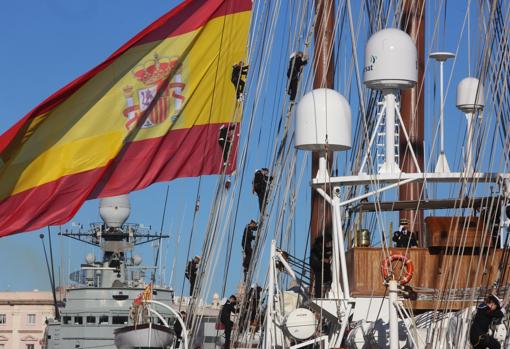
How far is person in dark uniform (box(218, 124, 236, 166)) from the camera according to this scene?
27353 mm

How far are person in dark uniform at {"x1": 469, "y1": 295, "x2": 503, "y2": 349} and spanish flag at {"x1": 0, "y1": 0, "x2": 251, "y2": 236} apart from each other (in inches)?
350

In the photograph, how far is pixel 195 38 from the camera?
27.9 metres

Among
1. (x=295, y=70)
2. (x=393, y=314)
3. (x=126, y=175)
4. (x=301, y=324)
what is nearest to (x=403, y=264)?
(x=393, y=314)

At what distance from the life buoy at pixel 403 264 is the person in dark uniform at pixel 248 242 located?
9.70 metres

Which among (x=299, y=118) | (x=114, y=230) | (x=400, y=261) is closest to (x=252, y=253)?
(x=299, y=118)

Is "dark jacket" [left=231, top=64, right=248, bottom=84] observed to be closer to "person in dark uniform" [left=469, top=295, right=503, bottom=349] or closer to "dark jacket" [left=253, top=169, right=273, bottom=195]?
"dark jacket" [left=253, top=169, right=273, bottom=195]

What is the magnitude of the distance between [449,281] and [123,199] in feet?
184

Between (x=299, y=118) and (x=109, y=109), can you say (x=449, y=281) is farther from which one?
(x=109, y=109)

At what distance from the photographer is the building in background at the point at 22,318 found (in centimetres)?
14600

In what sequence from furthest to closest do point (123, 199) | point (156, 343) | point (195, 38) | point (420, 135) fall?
1. point (123, 199)
2. point (156, 343)
3. point (420, 135)
4. point (195, 38)

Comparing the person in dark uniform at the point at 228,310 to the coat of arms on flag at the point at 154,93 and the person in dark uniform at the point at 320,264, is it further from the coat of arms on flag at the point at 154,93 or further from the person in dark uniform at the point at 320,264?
the coat of arms on flag at the point at 154,93

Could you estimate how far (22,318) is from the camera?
14738 cm

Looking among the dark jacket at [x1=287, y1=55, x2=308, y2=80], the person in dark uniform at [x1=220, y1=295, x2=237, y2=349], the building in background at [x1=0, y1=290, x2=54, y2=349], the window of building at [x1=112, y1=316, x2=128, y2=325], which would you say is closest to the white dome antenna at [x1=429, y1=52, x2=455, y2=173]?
the dark jacket at [x1=287, y1=55, x2=308, y2=80]

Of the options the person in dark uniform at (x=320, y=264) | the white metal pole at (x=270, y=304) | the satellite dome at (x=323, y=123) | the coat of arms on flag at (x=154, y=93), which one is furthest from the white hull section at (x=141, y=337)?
the satellite dome at (x=323, y=123)
